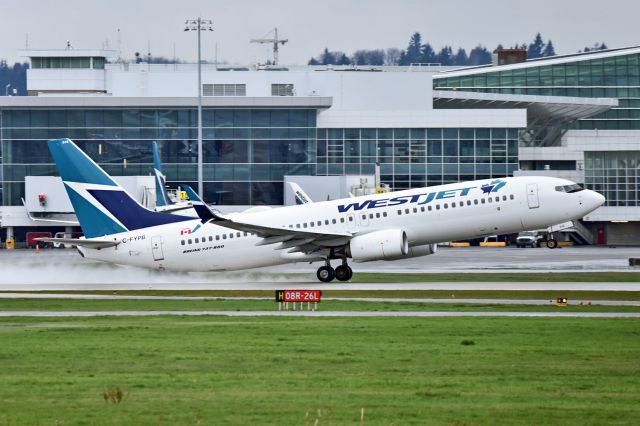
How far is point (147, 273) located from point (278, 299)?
21026 mm

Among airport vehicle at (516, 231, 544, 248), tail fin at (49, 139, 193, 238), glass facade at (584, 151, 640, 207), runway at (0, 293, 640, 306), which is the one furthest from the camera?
glass facade at (584, 151, 640, 207)

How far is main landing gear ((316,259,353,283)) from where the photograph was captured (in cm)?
5875

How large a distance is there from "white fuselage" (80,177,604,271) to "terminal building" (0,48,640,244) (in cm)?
5459

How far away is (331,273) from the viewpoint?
5888 centimetres

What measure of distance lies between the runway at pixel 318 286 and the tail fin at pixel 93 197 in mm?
2924

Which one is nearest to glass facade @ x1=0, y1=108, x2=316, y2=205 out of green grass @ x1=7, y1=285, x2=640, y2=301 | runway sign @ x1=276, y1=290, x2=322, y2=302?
green grass @ x1=7, y1=285, x2=640, y2=301

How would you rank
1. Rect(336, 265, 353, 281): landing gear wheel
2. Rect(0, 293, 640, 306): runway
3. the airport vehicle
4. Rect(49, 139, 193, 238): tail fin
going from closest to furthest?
Rect(0, 293, 640, 306): runway
Rect(49, 139, 193, 238): tail fin
Rect(336, 265, 353, 281): landing gear wheel
the airport vehicle

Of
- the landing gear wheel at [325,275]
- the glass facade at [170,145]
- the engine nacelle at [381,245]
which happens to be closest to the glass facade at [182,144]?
the glass facade at [170,145]

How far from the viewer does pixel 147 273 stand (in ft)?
209

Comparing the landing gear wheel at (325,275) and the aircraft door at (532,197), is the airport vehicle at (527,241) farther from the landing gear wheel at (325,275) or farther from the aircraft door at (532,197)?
the landing gear wheel at (325,275)

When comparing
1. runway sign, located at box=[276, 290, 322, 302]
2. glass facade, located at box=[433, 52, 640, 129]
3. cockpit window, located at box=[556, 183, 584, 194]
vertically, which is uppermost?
glass facade, located at box=[433, 52, 640, 129]

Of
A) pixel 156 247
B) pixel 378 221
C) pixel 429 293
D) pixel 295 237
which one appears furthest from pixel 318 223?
pixel 429 293

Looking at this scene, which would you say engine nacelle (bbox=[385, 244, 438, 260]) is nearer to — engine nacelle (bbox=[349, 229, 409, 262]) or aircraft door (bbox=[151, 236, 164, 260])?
engine nacelle (bbox=[349, 229, 409, 262])

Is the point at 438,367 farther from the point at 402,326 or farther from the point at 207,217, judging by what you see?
the point at 207,217
